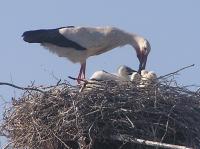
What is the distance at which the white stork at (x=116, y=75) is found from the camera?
11.1 m

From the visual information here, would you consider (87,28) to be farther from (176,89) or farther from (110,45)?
(176,89)

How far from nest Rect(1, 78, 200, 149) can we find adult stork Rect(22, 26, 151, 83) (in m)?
2.63

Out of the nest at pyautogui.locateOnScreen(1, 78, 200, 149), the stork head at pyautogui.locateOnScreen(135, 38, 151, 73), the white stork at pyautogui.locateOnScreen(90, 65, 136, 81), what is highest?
the stork head at pyautogui.locateOnScreen(135, 38, 151, 73)

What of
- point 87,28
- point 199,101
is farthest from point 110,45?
point 199,101

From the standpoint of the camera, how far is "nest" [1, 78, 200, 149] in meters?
9.91

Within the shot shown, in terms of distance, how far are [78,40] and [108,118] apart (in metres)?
3.27

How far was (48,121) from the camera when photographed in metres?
10.2

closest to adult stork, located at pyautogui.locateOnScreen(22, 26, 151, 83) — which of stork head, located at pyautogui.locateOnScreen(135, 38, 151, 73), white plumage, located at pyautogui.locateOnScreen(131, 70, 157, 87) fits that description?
stork head, located at pyautogui.locateOnScreen(135, 38, 151, 73)

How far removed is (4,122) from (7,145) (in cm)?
43

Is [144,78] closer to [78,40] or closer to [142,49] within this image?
[78,40]

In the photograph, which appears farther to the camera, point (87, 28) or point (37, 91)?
point (87, 28)

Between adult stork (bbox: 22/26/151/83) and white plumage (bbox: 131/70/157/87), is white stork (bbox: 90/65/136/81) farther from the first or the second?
adult stork (bbox: 22/26/151/83)

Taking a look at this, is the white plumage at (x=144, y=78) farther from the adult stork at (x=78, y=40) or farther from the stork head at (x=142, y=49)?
the stork head at (x=142, y=49)

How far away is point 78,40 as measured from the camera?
13102 mm
